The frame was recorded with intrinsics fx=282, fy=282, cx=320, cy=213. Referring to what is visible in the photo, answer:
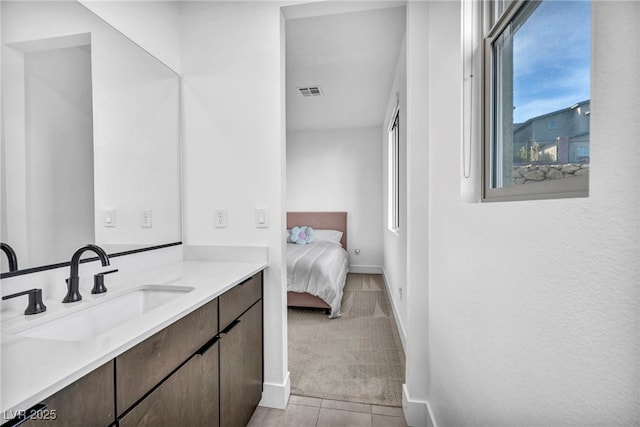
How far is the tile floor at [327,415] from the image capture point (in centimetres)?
160

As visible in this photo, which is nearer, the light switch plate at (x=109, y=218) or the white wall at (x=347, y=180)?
the light switch plate at (x=109, y=218)

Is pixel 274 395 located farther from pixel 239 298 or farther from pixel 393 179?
pixel 393 179

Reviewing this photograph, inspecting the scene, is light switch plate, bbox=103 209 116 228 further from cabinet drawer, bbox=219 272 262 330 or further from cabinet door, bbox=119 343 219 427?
cabinet door, bbox=119 343 219 427

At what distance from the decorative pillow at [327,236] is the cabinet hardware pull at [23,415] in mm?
4366

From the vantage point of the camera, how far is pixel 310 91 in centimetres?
347

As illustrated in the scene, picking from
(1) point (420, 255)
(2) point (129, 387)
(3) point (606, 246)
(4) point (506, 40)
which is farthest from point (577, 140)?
(2) point (129, 387)

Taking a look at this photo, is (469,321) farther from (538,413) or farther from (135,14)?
(135,14)

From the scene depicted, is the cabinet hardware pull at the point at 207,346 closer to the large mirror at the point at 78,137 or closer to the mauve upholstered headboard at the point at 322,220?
the large mirror at the point at 78,137

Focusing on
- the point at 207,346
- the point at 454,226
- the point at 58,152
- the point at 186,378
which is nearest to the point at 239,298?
the point at 207,346

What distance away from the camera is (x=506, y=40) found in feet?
3.42

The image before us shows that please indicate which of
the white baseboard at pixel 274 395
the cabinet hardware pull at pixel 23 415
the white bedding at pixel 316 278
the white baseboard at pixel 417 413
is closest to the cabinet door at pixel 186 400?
the cabinet hardware pull at pixel 23 415

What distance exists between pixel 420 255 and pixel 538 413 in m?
0.96

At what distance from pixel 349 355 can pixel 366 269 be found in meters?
2.85

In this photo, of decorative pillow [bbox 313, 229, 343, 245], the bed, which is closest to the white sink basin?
the bed
